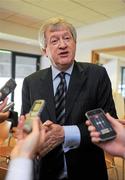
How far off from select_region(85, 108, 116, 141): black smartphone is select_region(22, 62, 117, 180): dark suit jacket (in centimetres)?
22

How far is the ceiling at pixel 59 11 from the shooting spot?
3.68 metres

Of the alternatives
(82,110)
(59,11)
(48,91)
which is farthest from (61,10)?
(82,110)

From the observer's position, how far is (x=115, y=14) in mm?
4211

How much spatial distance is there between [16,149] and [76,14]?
3804 mm

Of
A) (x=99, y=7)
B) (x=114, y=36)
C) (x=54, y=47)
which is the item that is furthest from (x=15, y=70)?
(x=54, y=47)

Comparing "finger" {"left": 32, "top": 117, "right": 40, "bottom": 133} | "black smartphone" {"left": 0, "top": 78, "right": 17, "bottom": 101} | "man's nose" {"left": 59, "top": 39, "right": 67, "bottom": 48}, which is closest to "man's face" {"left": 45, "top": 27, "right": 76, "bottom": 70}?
"man's nose" {"left": 59, "top": 39, "right": 67, "bottom": 48}

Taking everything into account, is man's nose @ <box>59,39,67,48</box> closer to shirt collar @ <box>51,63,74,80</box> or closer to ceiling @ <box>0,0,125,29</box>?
shirt collar @ <box>51,63,74,80</box>

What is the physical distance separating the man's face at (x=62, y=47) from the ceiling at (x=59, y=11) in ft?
7.64

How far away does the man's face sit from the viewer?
1.47 metres

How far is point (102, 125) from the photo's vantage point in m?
1.03

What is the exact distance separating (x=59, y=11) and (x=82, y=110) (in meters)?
3.05

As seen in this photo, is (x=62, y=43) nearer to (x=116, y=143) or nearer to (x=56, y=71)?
(x=56, y=71)

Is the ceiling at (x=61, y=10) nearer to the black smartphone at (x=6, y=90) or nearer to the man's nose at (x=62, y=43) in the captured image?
the man's nose at (x=62, y=43)

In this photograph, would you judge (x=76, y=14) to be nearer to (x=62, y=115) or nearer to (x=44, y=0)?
(x=44, y=0)
